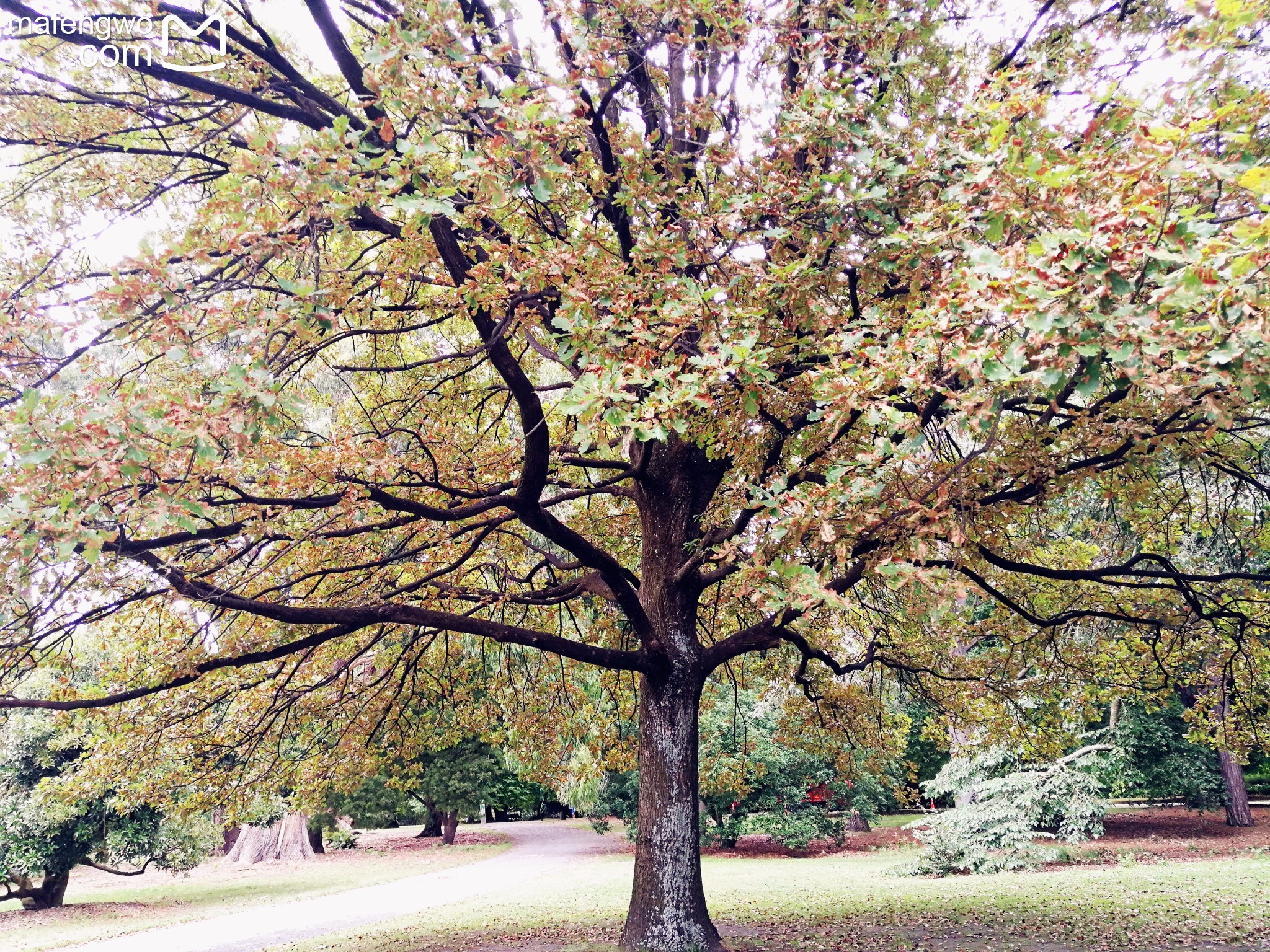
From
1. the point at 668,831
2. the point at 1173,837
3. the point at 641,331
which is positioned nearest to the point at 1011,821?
the point at 1173,837

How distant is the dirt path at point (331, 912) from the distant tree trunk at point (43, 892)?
4.15 meters

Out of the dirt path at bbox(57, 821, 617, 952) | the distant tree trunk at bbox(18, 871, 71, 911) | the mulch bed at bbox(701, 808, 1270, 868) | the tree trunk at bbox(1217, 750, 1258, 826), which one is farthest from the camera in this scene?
the tree trunk at bbox(1217, 750, 1258, 826)

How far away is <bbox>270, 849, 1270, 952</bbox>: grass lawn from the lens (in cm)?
769

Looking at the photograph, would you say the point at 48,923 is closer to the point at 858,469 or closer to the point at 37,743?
the point at 37,743

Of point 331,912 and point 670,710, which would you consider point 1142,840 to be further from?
point 331,912

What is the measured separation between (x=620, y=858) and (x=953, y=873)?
27.9 feet

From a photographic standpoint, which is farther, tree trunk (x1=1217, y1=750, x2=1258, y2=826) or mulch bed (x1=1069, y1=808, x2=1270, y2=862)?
tree trunk (x1=1217, y1=750, x2=1258, y2=826)

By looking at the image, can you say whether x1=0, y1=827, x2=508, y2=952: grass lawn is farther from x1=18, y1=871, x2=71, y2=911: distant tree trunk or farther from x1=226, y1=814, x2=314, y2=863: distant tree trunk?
x1=226, y1=814, x2=314, y2=863: distant tree trunk

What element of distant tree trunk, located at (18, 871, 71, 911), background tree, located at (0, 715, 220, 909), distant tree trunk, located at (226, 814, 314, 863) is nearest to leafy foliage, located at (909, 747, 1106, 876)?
background tree, located at (0, 715, 220, 909)

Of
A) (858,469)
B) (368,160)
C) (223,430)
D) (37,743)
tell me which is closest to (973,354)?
(858,469)

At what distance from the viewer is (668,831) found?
6.93 metres

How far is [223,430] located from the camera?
4.09 metres

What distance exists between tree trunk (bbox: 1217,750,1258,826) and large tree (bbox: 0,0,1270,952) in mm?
14030
